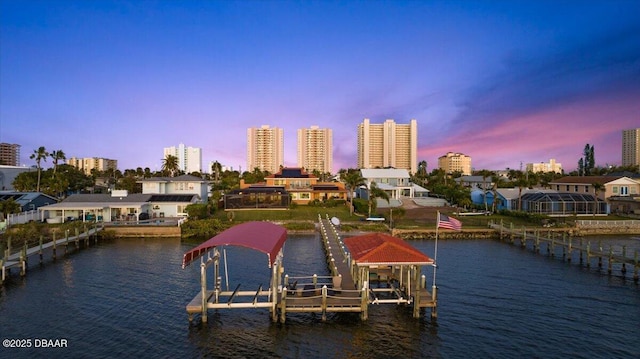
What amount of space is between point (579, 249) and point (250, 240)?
109ft

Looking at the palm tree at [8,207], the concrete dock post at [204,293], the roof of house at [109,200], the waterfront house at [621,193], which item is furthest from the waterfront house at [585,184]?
the palm tree at [8,207]

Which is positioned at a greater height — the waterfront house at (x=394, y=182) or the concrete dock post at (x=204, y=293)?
the waterfront house at (x=394, y=182)

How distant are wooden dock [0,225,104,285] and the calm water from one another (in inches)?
41.7

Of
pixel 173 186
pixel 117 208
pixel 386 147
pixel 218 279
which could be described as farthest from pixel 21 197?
pixel 386 147

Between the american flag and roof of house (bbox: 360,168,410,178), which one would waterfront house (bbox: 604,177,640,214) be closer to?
roof of house (bbox: 360,168,410,178)

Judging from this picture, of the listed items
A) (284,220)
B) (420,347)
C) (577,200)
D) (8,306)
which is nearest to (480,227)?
(577,200)

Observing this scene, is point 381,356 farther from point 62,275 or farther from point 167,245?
point 167,245

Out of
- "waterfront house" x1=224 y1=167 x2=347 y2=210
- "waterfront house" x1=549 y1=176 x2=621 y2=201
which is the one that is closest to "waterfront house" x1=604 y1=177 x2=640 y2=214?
"waterfront house" x1=549 y1=176 x2=621 y2=201

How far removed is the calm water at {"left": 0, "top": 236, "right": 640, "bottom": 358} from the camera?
1861 cm

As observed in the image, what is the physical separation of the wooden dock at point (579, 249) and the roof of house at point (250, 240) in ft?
94.5

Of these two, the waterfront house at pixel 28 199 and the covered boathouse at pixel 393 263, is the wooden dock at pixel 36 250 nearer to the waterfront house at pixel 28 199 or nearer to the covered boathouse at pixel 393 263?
the waterfront house at pixel 28 199

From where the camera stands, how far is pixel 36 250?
35.9 metres

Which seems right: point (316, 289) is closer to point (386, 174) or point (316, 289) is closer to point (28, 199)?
point (28, 199)

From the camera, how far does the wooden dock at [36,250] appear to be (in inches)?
1195
